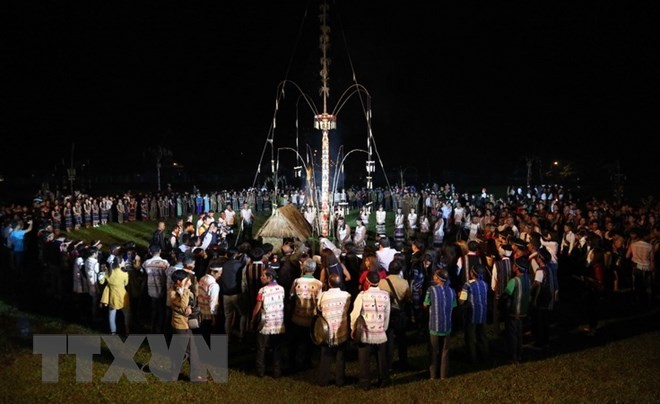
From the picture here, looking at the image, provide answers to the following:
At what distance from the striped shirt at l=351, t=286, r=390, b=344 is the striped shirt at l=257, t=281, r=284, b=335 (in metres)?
1.32

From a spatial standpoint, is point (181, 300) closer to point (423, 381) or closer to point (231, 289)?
point (231, 289)

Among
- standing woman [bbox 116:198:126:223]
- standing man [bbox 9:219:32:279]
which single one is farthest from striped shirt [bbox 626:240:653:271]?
standing woman [bbox 116:198:126:223]

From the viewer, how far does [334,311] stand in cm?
750

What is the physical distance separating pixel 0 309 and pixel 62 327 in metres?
2.72

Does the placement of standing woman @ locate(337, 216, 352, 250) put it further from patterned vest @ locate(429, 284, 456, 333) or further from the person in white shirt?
patterned vest @ locate(429, 284, 456, 333)

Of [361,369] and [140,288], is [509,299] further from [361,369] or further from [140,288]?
[140,288]

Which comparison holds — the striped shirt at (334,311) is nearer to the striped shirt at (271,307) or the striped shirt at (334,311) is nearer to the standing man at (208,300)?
the striped shirt at (271,307)

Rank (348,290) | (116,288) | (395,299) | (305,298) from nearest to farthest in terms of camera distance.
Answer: (305,298) < (395,299) < (116,288) < (348,290)

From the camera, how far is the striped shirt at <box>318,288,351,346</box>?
295 inches

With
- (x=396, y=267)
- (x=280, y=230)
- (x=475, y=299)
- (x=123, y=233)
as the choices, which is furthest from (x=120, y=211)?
(x=475, y=299)

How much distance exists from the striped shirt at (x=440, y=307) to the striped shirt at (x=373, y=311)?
86 cm

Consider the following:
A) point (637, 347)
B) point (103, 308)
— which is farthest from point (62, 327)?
point (637, 347)

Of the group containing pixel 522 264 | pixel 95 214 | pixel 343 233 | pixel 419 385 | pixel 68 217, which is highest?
pixel 95 214

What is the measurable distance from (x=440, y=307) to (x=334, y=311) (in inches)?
68.1
